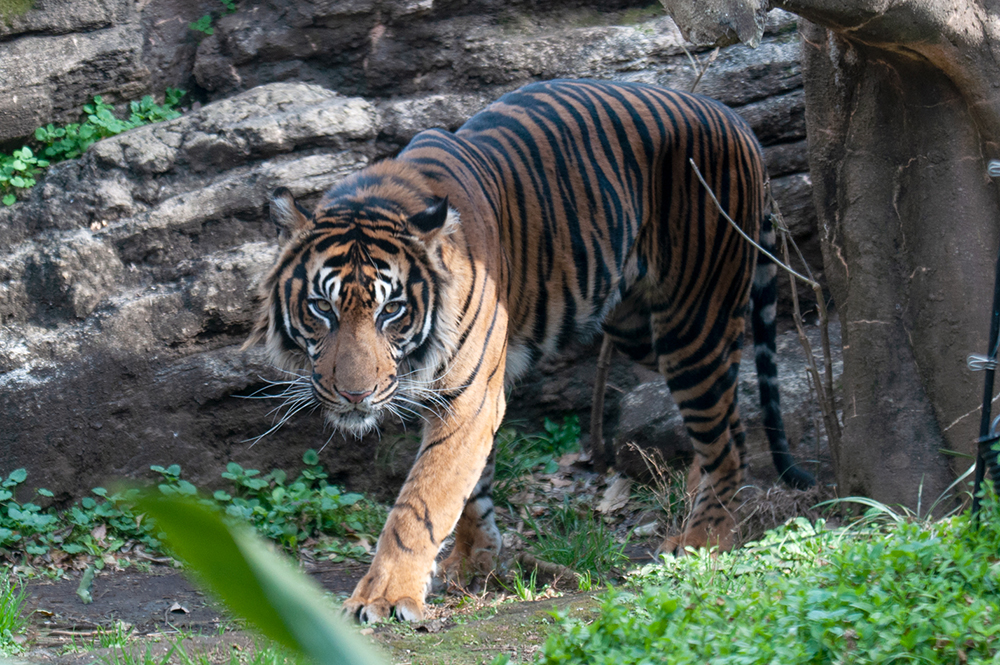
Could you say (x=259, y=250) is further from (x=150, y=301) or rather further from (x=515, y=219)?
Result: (x=515, y=219)

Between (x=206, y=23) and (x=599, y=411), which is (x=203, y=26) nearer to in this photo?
(x=206, y=23)

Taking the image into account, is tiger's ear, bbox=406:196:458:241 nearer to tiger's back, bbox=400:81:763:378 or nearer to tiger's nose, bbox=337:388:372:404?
tiger's back, bbox=400:81:763:378

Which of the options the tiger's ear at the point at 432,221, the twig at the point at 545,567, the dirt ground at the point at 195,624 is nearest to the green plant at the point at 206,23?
the tiger's ear at the point at 432,221

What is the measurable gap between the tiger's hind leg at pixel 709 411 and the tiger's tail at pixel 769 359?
0.54 feet

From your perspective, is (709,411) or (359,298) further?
(709,411)

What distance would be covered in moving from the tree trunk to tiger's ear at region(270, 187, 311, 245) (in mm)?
2089

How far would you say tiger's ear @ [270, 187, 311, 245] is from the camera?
151 inches

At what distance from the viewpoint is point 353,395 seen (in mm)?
3455

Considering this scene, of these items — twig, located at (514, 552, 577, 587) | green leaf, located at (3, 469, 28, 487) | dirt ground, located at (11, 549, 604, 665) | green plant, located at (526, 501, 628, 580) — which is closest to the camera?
dirt ground, located at (11, 549, 604, 665)

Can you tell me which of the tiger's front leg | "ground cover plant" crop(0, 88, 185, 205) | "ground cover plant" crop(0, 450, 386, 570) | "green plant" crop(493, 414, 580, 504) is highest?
"ground cover plant" crop(0, 88, 185, 205)

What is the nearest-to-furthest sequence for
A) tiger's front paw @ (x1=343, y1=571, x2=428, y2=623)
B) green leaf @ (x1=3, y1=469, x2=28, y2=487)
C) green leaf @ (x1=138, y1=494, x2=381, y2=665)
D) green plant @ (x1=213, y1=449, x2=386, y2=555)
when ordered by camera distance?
green leaf @ (x1=138, y1=494, x2=381, y2=665) < tiger's front paw @ (x1=343, y1=571, x2=428, y2=623) < green plant @ (x1=213, y1=449, x2=386, y2=555) < green leaf @ (x1=3, y1=469, x2=28, y2=487)

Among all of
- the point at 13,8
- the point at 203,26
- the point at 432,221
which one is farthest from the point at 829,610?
the point at 13,8

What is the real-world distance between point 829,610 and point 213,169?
4665mm

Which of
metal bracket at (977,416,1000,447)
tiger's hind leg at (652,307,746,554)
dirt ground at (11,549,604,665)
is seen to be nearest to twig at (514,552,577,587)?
dirt ground at (11,549,604,665)
